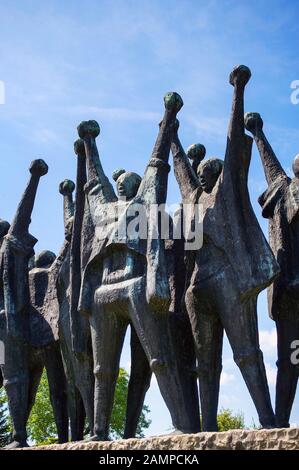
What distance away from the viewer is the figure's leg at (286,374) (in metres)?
8.32

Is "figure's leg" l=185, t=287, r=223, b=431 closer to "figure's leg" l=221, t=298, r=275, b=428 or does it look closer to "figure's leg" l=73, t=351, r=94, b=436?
"figure's leg" l=221, t=298, r=275, b=428

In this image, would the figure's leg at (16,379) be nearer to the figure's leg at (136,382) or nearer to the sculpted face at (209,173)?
the figure's leg at (136,382)

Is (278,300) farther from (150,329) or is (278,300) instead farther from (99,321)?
(99,321)

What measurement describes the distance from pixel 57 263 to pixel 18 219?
33.2 inches

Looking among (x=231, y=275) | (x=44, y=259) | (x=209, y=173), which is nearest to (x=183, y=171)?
(x=209, y=173)

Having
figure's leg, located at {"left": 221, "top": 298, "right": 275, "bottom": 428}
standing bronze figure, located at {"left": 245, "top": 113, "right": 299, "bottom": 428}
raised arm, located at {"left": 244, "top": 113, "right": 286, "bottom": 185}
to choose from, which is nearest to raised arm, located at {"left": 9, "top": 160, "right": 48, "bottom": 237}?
raised arm, located at {"left": 244, "top": 113, "right": 286, "bottom": 185}

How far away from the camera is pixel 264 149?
9477mm

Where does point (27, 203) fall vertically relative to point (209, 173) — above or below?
above

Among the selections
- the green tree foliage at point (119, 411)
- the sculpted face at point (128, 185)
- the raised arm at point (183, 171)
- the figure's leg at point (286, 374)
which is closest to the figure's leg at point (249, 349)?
the figure's leg at point (286, 374)

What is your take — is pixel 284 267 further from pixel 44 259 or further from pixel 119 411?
pixel 119 411

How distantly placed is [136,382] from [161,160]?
2.76 m

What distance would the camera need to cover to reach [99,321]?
9070 millimetres

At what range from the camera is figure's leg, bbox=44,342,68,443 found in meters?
10.8
